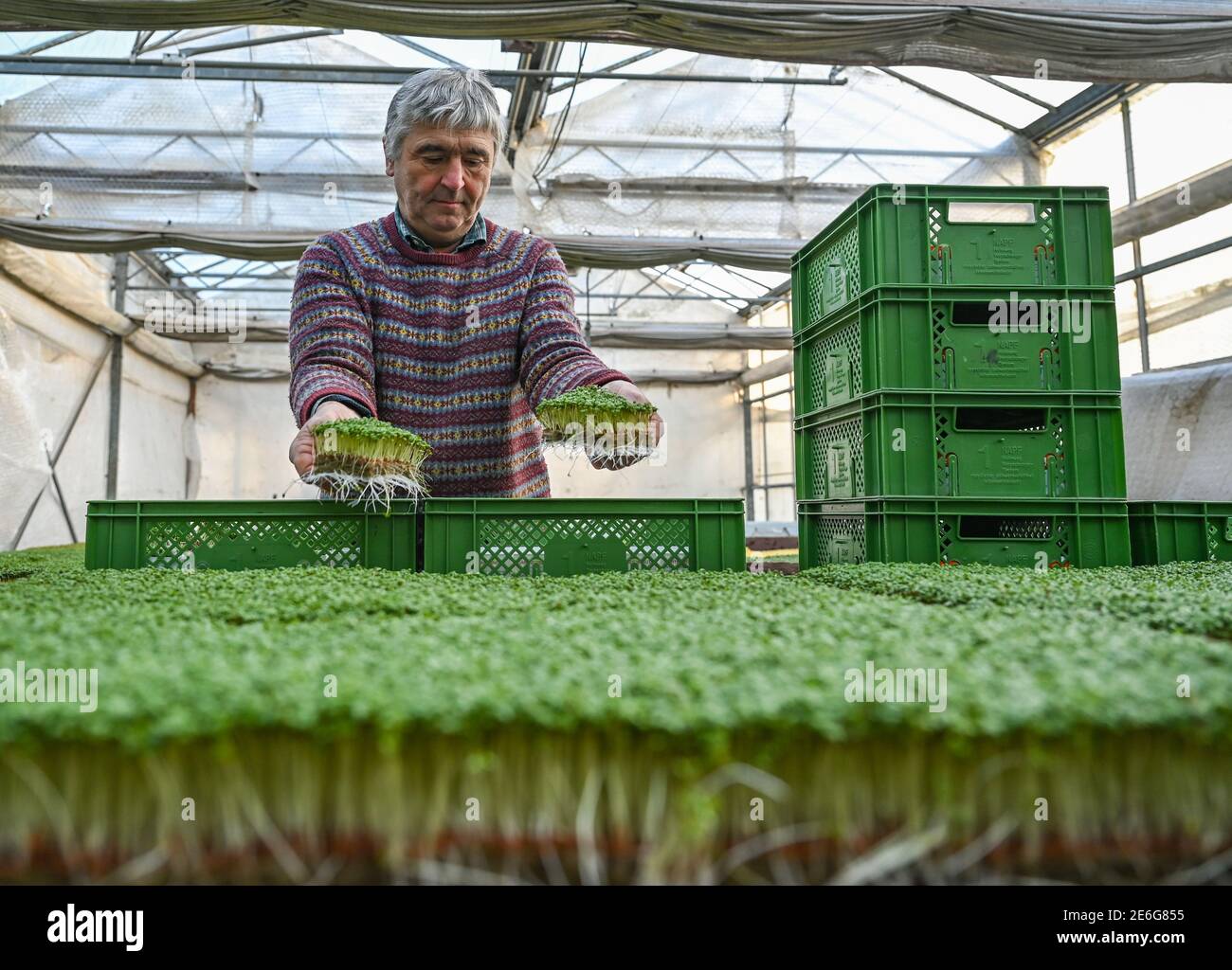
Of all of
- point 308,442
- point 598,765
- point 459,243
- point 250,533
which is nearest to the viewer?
point 598,765

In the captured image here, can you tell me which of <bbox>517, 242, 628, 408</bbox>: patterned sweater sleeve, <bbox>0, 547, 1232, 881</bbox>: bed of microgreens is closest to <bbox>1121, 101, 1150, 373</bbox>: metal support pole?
<bbox>517, 242, 628, 408</bbox>: patterned sweater sleeve

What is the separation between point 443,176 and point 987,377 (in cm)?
182

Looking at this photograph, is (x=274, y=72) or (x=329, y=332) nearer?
(x=329, y=332)

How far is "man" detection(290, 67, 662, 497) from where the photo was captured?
8.39 ft

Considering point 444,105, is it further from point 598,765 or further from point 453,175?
point 598,765

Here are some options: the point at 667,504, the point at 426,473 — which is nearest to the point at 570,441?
the point at 667,504

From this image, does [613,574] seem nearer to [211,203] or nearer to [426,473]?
[426,473]

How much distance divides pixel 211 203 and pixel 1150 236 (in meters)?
9.50

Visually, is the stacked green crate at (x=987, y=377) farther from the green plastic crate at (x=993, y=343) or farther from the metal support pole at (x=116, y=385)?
the metal support pole at (x=116, y=385)

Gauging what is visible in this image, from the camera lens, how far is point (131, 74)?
7723mm

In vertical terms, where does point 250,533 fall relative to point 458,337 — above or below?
below

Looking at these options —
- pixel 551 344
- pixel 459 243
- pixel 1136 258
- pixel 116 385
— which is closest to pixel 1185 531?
pixel 551 344

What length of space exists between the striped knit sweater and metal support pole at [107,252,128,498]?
10.8 meters

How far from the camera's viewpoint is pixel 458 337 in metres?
2.79
